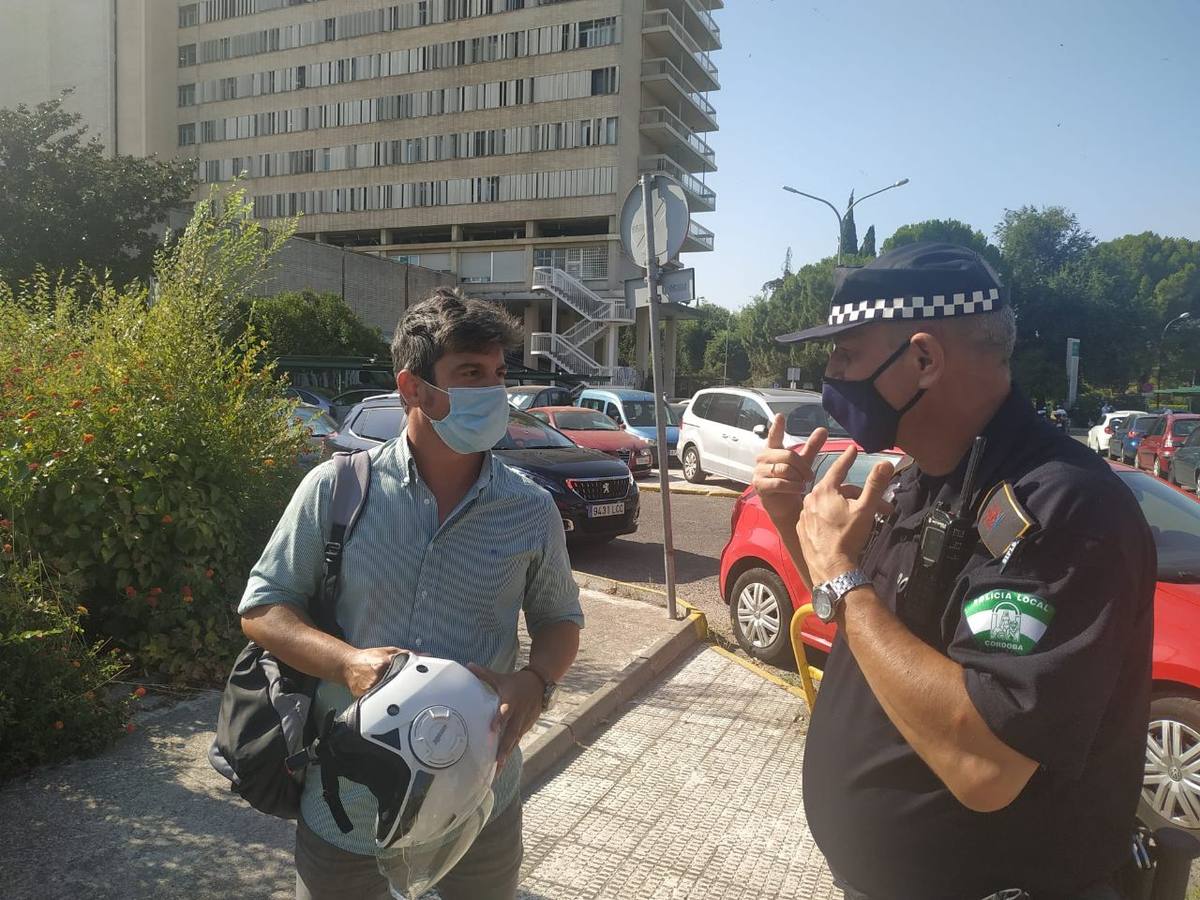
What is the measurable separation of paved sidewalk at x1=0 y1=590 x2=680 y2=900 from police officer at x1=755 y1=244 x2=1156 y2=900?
7.50 ft

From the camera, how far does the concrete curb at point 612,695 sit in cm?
404

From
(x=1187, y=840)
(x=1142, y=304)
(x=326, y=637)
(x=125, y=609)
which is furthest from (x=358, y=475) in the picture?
(x=1142, y=304)

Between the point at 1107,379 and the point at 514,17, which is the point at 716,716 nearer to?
the point at 514,17

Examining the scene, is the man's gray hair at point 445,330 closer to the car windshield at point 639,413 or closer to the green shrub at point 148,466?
the green shrub at point 148,466

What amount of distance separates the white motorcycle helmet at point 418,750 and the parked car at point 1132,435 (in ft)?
80.3

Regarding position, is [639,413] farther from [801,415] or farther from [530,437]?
[530,437]

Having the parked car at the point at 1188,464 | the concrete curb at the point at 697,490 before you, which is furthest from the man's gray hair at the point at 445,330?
the parked car at the point at 1188,464

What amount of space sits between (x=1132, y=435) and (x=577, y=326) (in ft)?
100

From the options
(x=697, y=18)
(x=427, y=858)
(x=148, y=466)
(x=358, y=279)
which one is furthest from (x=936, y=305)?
(x=697, y=18)

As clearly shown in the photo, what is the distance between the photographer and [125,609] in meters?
4.47

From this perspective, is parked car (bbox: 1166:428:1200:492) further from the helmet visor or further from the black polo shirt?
the helmet visor

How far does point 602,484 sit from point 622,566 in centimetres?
94

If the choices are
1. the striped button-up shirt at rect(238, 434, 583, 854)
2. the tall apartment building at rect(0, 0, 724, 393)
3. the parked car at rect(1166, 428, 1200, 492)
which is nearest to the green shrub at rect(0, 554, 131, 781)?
the striped button-up shirt at rect(238, 434, 583, 854)

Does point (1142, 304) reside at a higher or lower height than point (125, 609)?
higher
